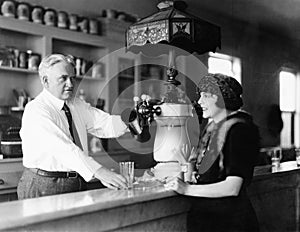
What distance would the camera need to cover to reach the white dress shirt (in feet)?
4.83

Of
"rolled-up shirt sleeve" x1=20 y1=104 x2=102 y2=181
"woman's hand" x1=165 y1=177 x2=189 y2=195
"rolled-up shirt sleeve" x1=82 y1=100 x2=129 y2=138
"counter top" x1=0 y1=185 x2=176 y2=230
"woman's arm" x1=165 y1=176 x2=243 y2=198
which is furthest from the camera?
"rolled-up shirt sleeve" x1=82 y1=100 x2=129 y2=138

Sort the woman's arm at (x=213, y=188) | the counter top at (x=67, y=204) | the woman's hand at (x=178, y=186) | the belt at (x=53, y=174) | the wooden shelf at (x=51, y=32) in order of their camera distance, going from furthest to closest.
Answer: the wooden shelf at (x=51, y=32) → the belt at (x=53, y=174) → the woman's hand at (x=178, y=186) → the woman's arm at (x=213, y=188) → the counter top at (x=67, y=204)

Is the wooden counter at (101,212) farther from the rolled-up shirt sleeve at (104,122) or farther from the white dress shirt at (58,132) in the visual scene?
the rolled-up shirt sleeve at (104,122)

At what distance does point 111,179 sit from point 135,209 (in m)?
0.19

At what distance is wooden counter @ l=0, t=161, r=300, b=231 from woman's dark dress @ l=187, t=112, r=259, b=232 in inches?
2.4

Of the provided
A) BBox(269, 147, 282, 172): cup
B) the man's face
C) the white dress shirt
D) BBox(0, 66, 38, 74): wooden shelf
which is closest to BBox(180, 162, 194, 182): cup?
the white dress shirt

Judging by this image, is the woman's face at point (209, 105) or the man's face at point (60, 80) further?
the man's face at point (60, 80)

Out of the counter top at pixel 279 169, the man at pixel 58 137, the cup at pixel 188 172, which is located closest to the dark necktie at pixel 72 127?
the man at pixel 58 137

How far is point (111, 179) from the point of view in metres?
1.43

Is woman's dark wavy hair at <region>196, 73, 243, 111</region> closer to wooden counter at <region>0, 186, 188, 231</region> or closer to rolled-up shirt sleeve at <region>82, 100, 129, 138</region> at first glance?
wooden counter at <region>0, 186, 188, 231</region>

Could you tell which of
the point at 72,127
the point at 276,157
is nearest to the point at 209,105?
the point at 276,157

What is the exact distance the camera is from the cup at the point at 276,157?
1706 millimetres

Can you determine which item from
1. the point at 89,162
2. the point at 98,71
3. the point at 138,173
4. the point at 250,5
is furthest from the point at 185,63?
the point at 98,71

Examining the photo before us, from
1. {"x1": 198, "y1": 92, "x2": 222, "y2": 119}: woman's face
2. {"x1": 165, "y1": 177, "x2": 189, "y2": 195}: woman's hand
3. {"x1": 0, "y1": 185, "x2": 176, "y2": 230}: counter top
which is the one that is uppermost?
{"x1": 198, "y1": 92, "x2": 222, "y2": 119}: woman's face
